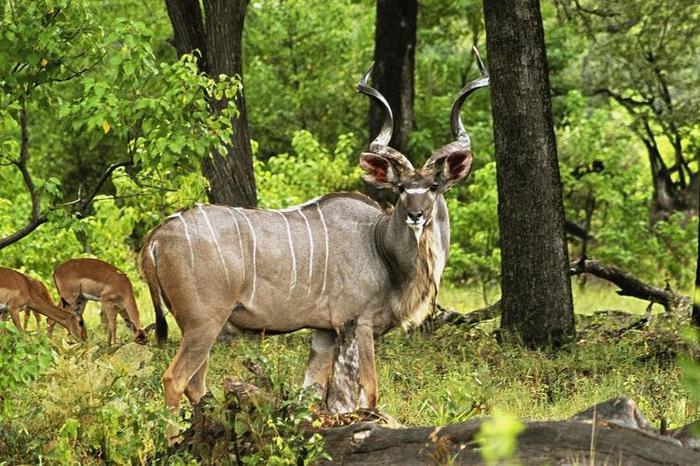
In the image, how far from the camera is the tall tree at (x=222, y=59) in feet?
30.8

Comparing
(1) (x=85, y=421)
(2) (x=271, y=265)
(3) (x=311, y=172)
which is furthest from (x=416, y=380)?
(3) (x=311, y=172)

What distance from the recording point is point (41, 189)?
6.30 meters

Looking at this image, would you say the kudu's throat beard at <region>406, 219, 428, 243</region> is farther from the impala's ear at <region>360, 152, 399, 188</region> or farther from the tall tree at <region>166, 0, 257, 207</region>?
the tall tree at <region>166, 0, 257, 207</region>

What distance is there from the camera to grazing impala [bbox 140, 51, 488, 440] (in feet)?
20.5

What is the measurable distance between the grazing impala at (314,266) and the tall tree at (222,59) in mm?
2690

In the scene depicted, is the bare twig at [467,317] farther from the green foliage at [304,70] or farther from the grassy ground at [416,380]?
the green foliage at [304,70]

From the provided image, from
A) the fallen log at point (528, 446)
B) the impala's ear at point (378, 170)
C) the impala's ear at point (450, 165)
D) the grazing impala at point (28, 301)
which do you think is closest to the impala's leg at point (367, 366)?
the impala's ear at point (378, 170)

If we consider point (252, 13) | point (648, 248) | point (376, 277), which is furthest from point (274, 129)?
point (376, 277)

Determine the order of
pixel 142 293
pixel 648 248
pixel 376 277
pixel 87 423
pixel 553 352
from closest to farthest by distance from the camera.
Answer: pixel 87 423, pixel 376 277, pixel 553 352, pixel 142 293, pixel 648 248

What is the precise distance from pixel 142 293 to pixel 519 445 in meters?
9.81

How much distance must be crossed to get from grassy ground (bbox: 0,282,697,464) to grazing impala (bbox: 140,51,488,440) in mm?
240

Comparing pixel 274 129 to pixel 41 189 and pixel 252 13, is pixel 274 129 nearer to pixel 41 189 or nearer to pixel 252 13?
pixel 252 13

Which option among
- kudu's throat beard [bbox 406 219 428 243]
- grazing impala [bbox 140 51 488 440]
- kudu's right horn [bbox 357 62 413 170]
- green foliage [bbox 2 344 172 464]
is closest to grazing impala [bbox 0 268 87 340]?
green foliage [bbox 2 344 172 464]

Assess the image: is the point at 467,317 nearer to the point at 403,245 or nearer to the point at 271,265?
the point at 403,245
